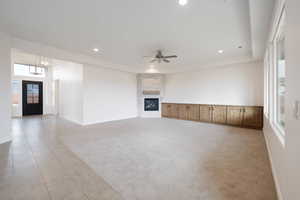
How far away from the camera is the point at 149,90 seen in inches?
320

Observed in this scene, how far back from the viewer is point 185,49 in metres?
4.60

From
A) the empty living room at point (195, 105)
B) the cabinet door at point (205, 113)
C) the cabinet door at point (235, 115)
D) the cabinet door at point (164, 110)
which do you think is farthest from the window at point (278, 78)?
the cabinet door at point (164, 110)

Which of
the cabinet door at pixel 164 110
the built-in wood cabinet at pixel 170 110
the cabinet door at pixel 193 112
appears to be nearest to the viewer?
the cabinet door at pixel 193 112

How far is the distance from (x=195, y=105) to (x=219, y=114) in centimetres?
115

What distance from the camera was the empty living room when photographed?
169 centimetres

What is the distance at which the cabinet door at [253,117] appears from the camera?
498 centimetres

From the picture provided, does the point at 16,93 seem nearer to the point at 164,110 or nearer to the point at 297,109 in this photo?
the point at 164,110

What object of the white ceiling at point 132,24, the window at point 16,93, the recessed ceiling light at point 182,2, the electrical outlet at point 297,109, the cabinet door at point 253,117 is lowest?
the cabinet door at point 253,117

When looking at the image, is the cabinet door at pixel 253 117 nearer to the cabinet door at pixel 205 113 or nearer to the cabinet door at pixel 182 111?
the cabinet door at pixel 205 113

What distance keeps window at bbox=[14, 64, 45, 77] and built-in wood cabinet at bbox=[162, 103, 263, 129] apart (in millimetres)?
7468

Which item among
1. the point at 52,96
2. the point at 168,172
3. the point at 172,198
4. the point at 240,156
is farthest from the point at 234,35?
the point at 52,96

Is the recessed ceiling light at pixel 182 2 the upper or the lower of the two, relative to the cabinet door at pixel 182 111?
upper

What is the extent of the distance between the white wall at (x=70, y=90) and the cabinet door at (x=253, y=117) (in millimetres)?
6446

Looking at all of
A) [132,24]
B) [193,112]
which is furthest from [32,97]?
[193,112]
